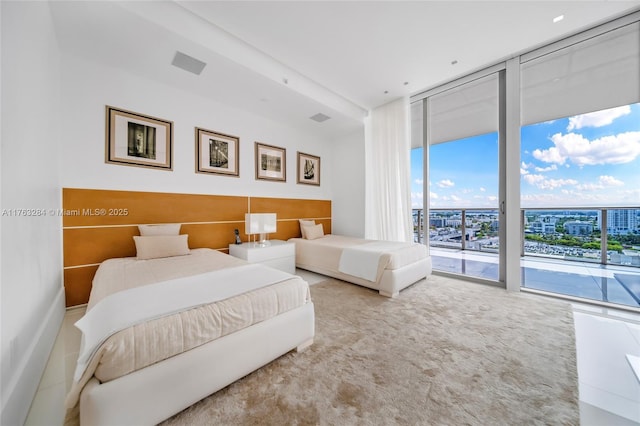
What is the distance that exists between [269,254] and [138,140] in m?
2.26

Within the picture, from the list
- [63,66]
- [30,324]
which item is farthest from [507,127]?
[63,66]

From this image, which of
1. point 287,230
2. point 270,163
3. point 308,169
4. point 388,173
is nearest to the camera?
point 270,163

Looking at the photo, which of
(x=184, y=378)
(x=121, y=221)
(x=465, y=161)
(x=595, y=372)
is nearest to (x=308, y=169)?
(x=465, y=161)

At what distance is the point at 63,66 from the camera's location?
2.46 meters

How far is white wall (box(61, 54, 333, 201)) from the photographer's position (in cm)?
250

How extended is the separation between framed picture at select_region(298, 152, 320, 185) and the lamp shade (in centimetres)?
141

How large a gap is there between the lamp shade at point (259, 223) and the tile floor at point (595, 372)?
2.02m

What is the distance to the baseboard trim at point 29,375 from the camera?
1069 mm

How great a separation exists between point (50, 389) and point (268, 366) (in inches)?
52.3

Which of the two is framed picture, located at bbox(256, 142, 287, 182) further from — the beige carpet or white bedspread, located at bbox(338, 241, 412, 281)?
the beige carpet

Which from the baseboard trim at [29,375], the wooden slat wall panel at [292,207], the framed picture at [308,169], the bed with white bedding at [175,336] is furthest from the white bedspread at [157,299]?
the framed picture at [308,169]

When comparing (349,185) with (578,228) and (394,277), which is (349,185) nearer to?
(394,277)

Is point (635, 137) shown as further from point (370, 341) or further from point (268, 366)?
point (268, 366)

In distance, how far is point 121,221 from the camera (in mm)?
2738
